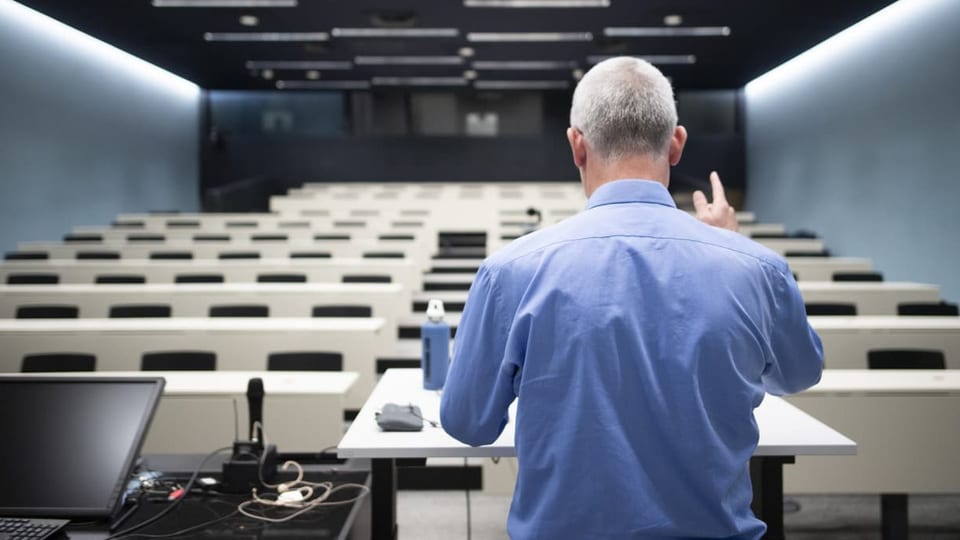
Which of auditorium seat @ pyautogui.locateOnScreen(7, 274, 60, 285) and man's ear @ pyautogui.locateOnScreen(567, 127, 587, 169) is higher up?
→ man's ear @ pyautogui.locateOnScreen(567, 127, 587, 169)

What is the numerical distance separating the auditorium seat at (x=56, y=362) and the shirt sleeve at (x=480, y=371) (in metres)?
2.95

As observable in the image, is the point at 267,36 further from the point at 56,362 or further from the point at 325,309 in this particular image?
the point at 56,362

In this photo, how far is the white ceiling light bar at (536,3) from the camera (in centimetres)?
824

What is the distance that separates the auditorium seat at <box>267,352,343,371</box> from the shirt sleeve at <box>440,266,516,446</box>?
2.45 meters

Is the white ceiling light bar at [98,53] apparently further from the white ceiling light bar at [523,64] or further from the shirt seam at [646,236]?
the shirt seam at [646,236]

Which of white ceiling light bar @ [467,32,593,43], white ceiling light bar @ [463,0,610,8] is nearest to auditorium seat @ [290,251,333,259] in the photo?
white ceiling light bar @ [463,0,610,8]

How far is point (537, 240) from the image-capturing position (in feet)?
3.47

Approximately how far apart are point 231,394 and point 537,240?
2.34 m

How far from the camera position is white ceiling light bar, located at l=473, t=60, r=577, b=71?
38.6ft

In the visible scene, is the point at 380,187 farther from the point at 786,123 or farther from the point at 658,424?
the point at 658,424

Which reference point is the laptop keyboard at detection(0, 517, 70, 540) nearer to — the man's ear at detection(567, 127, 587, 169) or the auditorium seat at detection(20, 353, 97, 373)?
the man's ear at detection(567, 127, 587, 169)

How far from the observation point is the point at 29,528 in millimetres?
1353

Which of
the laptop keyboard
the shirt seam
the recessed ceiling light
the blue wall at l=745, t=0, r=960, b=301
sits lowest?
the laptop keyboard

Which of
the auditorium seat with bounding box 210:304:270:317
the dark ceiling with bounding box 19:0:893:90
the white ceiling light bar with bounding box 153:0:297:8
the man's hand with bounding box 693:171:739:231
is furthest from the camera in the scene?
the dark ceiling with bounding box 19:0:893:90
